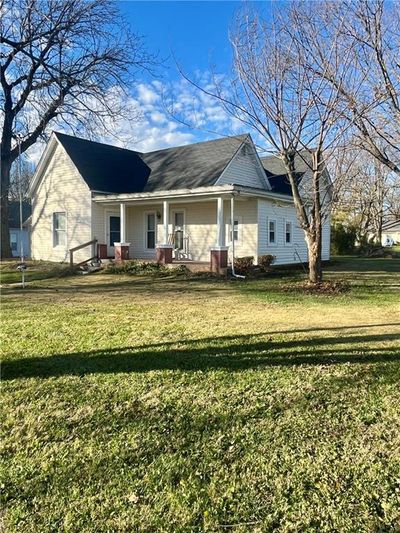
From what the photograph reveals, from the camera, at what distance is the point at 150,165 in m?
21.4

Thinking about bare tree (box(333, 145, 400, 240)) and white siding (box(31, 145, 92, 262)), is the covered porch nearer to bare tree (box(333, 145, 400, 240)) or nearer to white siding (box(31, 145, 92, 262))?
white siding (box(31, 145, 92, 262))

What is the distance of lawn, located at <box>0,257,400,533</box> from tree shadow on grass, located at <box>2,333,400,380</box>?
0.03 metres

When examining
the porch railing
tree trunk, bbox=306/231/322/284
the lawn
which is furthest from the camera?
the porch railing

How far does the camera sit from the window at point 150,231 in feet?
64.3

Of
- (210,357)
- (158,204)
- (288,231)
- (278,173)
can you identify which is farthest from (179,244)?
(210,357)

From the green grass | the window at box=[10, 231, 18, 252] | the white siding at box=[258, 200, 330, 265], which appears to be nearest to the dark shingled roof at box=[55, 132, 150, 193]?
the green grass

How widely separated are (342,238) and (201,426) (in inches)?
1183

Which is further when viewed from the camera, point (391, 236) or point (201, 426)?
point (391, 236)

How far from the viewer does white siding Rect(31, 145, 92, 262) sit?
1909 centimetres

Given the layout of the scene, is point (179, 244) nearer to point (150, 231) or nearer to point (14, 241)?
point (150, 231)

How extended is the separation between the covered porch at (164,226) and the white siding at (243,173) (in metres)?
1.00

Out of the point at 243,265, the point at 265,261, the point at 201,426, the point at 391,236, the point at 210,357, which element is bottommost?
the point at 201,426

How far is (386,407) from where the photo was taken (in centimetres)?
371

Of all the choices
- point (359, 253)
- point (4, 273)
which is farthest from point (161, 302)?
point (359, 253)
